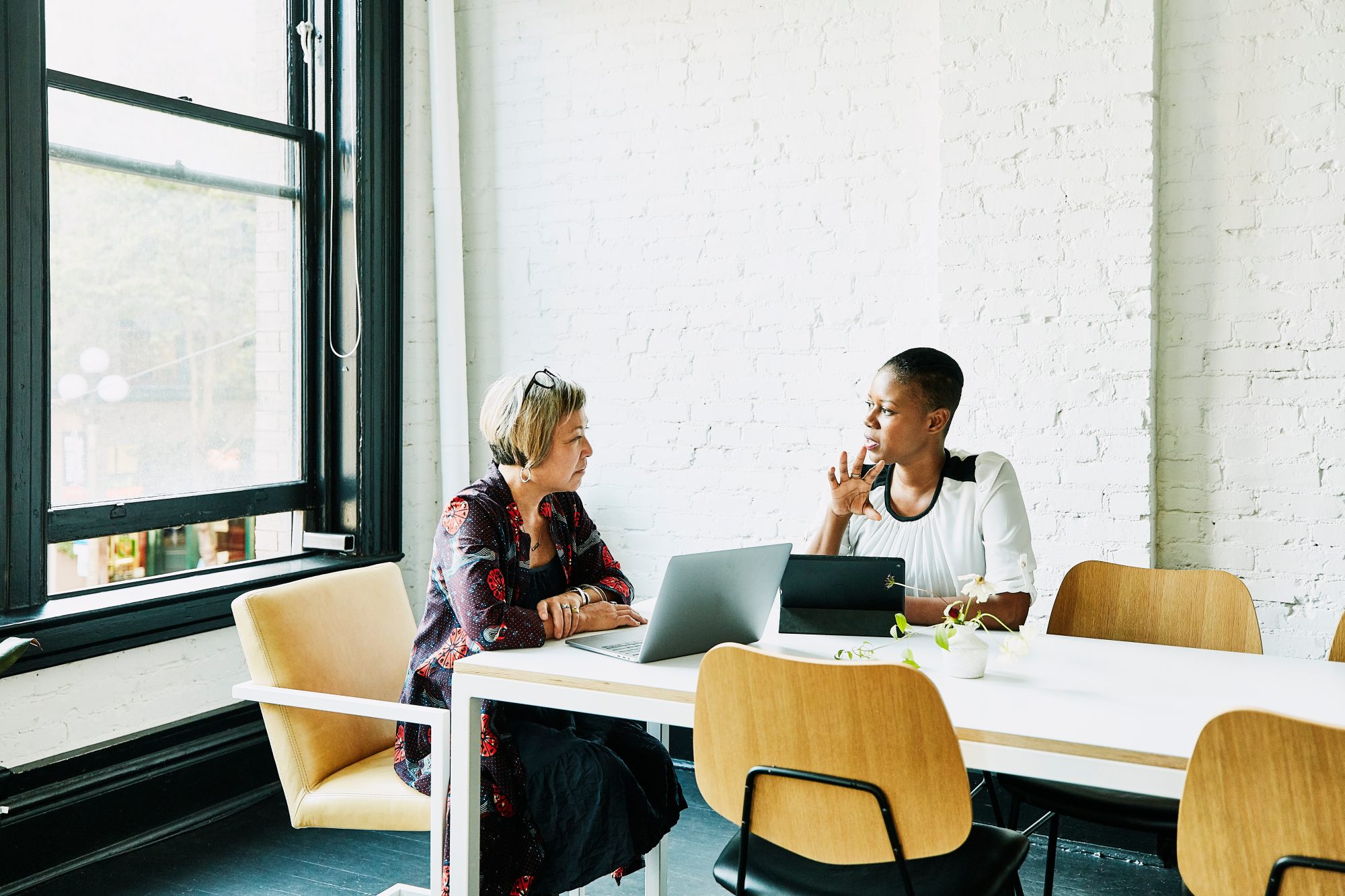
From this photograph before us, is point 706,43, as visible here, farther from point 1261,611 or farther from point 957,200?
point 1261,611

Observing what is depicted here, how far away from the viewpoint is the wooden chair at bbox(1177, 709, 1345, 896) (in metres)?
1.33

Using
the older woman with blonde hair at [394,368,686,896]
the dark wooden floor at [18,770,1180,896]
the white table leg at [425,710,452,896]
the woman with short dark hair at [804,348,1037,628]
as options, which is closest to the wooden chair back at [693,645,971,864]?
the older woman with blonde hair at [394,368,686,896]

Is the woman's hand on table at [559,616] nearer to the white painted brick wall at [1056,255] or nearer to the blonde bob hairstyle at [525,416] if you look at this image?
the blonde bob hairstyle at [525,416]

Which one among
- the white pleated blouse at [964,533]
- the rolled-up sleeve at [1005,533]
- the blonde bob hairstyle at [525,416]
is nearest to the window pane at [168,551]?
the blonde bob hairstyle at [525,416]

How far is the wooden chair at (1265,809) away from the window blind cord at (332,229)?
3.03 metres

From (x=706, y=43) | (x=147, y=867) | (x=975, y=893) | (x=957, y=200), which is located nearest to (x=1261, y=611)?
(x=957, y=200)

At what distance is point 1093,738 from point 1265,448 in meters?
1.67

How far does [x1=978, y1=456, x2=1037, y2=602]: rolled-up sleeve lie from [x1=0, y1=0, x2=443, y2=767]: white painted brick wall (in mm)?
2133

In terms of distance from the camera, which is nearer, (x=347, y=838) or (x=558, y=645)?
(x=558, y=645)

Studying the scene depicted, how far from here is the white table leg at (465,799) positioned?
2080 millimetres

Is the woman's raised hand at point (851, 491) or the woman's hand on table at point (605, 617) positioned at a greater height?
the woman's raised hand at point (851, 491)

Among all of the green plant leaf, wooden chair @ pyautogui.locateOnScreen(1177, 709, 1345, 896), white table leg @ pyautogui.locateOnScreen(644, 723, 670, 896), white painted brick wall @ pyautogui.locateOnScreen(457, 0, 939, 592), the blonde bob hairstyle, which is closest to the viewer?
wooden chair @ pyautogui.locateOnScreen(1177, 709, 1345, 896)

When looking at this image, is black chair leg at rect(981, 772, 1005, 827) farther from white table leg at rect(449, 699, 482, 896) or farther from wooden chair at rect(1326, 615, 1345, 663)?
white table leg at rect(449, 699, 482, 896)

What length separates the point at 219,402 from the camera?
348 centimetres
